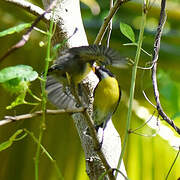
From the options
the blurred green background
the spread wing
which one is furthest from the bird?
the blurred green background

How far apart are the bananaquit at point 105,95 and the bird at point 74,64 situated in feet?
0.28

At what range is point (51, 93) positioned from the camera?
0.40 m

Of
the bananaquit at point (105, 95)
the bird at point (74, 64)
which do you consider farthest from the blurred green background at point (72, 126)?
the bird at point (74, 64)

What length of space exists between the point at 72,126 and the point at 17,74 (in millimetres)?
696

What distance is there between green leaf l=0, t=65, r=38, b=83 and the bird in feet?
0.13

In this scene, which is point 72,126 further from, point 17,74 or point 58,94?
point 17,74

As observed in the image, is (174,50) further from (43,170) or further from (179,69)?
(43,170)

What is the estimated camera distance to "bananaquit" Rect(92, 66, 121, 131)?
466 mm

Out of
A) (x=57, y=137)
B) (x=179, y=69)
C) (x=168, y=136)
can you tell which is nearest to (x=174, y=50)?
(x=179, y=69)

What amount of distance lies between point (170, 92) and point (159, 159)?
57cm

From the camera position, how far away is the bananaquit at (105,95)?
47cm

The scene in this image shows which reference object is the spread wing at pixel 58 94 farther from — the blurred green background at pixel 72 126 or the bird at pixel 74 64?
the blurred green background at pixel 72 126

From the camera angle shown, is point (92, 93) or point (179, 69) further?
point (179, 69)

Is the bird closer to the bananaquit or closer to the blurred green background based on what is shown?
the bananaquit
